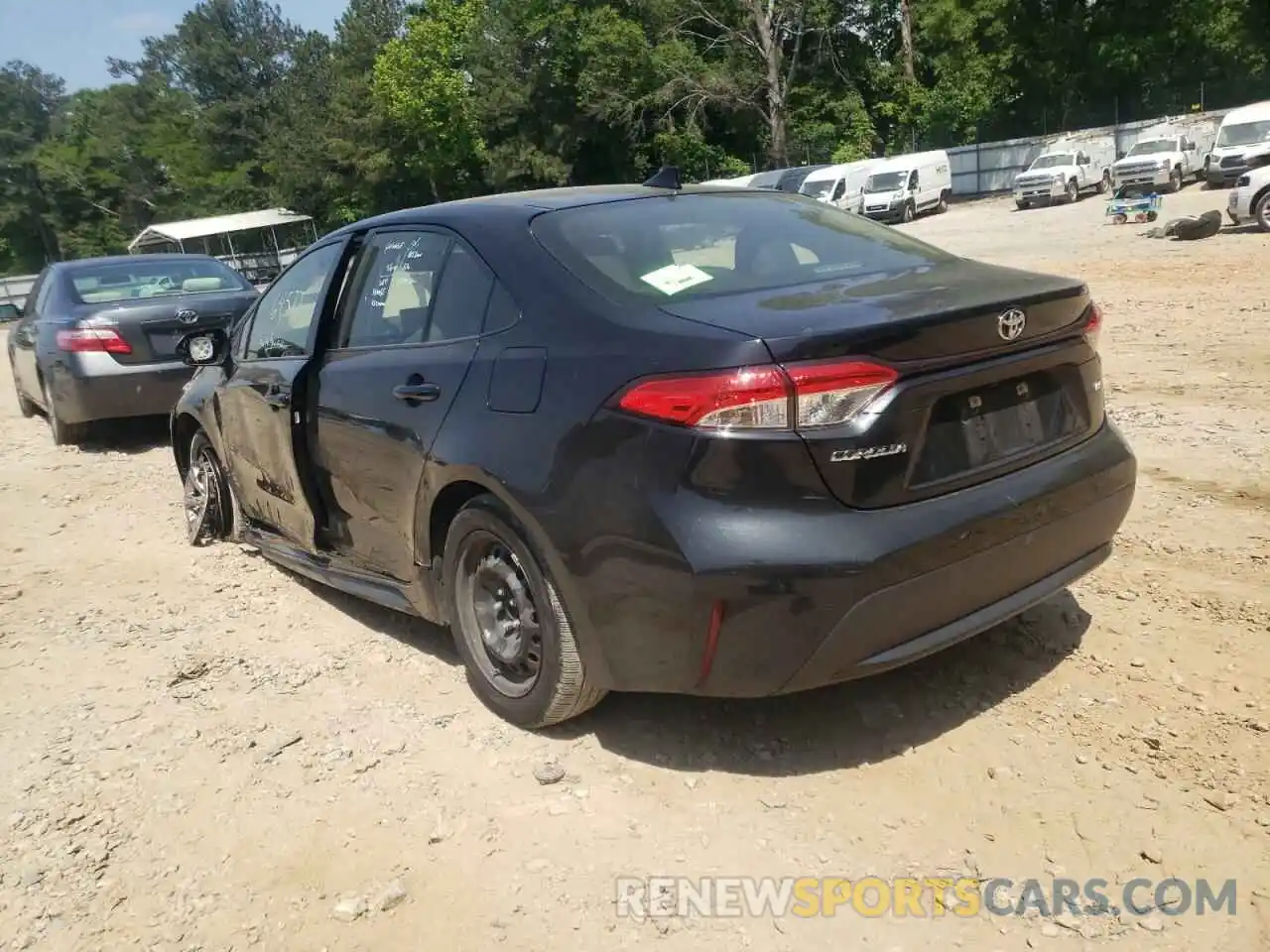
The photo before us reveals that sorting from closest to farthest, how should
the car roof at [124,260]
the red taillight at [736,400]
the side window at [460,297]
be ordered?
1. the red taillight at [736,400]
2. the side window at [460,297]
3. the car roof at [124,260]

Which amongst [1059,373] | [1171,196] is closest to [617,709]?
[1059,373]

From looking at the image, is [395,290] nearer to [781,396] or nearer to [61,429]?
[781,396]

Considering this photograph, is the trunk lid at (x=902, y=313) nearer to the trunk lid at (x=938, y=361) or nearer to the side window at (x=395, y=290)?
the trunk lid at (x=938, y=361)

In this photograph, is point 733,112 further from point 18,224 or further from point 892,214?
point 18,224

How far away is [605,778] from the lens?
3.22 meters

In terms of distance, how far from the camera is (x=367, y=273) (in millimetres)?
4145

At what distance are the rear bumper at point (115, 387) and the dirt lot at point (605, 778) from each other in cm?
368

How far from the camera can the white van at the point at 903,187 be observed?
34000 mm

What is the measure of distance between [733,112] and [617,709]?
49.0m

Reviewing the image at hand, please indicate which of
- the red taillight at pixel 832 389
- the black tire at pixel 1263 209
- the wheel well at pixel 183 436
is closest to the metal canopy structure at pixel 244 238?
the black tire at pixel 1263 209

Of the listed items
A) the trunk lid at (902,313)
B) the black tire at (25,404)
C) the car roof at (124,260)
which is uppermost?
the car roof at (124,260)

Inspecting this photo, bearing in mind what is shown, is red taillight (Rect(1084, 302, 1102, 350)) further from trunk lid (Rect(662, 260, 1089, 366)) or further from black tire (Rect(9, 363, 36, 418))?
black tire (Rect(9, 363, 36, 418))

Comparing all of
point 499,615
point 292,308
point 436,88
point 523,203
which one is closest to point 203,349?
point 292,308

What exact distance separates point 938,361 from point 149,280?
8.11 m
